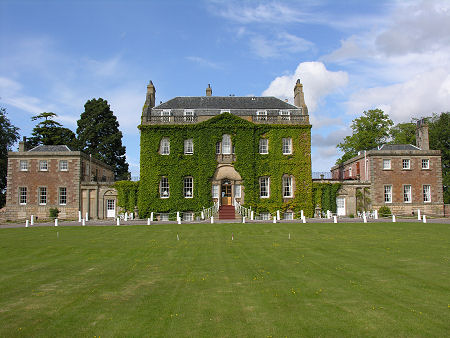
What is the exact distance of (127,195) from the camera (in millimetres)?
39312

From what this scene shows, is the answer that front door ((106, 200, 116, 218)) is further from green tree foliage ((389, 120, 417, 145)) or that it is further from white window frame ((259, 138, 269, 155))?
green tree foliage ((389, 120, 417, 145))

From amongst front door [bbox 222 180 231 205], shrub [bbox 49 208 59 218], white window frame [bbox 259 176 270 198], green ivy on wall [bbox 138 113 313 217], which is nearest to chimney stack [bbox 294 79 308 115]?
green ivy on wall [bbox 138 113 313 217]

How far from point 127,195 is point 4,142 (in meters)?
23.6

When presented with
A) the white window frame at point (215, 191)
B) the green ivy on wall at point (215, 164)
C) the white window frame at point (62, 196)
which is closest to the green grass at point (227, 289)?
the green ivy on wall at point (215, 164)

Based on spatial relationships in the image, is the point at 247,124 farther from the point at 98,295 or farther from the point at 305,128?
the point at 98,295

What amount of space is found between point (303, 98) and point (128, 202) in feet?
71.3

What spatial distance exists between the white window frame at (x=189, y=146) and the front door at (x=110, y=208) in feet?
31.9

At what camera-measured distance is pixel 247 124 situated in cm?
3856

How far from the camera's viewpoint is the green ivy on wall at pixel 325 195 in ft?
129

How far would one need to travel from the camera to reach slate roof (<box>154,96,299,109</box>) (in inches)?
1631

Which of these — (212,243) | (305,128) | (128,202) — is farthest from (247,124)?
(212,243)

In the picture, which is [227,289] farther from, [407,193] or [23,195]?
[23,195]

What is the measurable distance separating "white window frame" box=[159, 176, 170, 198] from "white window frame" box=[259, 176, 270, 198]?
9.44m

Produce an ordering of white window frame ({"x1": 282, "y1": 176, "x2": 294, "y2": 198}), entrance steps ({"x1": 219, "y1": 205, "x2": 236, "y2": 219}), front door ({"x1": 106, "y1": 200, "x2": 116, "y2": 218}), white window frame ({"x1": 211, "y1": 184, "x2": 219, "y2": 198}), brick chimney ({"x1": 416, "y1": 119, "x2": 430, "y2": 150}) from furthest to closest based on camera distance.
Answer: brick chimney ({"x1": 416, "y1": 119, "x2": 430, "y2": 150}) < front door ({"x1": 106, "y1": 200, "x2": 116, "y2": 218}) < white window frame ({"x1": 282, "y1": 176, "x2": 294, "y2": 198}) < white window frame ({"x1": 211, "y1": 184, "x2": 219, "y2": 198}) < entrance steps ({"x1": 219, "y1": 205, "x2": 236, "y2": 219})
